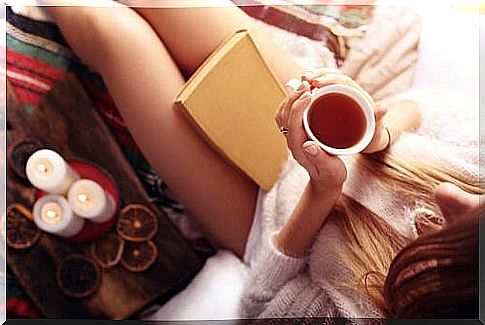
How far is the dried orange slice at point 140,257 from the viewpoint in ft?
2.82

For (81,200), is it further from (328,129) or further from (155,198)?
(328,129)

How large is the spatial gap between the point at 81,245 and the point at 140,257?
67 mm

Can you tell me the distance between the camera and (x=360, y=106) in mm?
786

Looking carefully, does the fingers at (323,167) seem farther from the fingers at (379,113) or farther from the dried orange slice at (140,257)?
the dried orange slice at (140,257)

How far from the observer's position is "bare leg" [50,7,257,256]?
83cm

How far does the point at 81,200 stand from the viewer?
85cm

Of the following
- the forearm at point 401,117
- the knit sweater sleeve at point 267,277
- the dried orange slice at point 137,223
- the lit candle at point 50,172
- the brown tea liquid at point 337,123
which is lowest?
the knit sweater sleeve at point 267,277

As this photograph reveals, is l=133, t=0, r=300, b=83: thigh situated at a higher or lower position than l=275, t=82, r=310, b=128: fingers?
higher

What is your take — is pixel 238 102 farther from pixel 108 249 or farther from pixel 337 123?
pixel 108 249

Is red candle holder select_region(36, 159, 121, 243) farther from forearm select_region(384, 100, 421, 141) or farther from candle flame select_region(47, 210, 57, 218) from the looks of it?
forearm select_region(384, 100, 421, 141)

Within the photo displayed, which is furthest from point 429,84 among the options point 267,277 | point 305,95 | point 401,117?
point 267,277

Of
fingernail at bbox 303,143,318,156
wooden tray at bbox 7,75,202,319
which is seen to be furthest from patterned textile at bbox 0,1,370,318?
fingernail at bbox 303,143,318,156

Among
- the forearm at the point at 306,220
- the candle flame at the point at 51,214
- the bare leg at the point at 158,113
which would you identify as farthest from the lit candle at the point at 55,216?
the forearm at the point at 306,220

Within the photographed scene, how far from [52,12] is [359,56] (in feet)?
1.11
